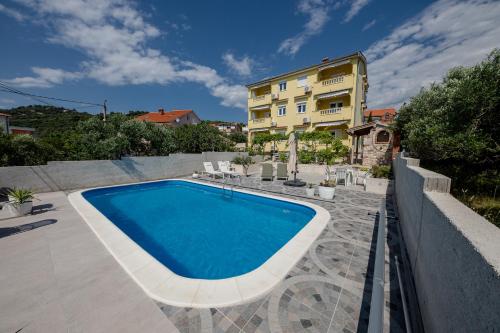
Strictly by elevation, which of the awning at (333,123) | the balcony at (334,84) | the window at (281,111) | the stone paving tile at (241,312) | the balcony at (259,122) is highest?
the balcony at (334,84)

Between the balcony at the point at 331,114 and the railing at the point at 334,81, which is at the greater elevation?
the railing at the point at 334,81

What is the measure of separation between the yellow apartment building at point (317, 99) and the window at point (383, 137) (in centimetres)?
328

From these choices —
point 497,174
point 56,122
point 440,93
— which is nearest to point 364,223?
point 497,174

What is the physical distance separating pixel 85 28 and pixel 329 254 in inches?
640

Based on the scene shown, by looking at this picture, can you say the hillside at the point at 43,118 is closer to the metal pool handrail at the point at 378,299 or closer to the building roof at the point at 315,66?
the building roof at the point at 315,66

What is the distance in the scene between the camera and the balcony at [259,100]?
27.1 metres

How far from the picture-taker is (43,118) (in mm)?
29250

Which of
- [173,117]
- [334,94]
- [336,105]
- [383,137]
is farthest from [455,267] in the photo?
[173,117]

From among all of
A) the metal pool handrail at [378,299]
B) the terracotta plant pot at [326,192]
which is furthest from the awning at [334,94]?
the metal pool handrail at [378,299]

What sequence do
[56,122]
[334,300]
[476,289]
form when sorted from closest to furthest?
1. [476,289]
2. [334,300]
3. [56,122]

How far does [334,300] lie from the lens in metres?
2.88

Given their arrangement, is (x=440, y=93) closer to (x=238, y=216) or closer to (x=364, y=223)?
(x=364, y=223)

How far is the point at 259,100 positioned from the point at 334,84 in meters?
10.8

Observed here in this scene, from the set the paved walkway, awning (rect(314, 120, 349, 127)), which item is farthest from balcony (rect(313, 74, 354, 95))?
the paved walkway
